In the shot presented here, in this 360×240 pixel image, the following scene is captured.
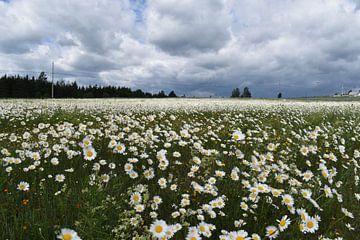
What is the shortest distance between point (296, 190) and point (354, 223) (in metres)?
0.89

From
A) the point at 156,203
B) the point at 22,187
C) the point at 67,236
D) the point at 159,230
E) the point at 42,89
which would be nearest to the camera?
the point at 67,236

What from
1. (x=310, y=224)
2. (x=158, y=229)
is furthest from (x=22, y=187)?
(x=310, y=224)

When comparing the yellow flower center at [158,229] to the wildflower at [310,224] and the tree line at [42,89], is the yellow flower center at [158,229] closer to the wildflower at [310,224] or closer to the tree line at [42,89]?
the wildflower at [310,224]

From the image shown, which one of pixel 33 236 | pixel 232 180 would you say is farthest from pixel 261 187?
pixel 33 236

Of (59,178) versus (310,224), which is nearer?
(310,224)

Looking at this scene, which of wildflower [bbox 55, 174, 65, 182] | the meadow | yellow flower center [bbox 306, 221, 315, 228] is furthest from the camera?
wildflower [bbox 55, 174, 65, 182]

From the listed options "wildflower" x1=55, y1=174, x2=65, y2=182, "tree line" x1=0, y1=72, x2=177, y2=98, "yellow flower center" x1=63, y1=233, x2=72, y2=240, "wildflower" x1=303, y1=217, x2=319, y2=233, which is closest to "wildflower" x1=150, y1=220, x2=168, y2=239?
"yellow flower center" x1=63, y1=233, x2=72, y2=240

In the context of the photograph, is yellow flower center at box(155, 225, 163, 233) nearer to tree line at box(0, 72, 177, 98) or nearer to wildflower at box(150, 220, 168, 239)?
wildflower at box(150, 220, 168, 239)

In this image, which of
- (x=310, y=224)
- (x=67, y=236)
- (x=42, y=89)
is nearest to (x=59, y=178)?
(x=67, y=236)

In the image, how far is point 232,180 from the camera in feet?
11.6

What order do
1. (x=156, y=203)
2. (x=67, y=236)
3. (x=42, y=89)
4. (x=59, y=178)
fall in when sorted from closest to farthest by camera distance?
(x=67, y=236)
(x=156, y=203)
(x=59, y=178)
(x=42, y=89)

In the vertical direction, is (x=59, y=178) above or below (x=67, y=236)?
below

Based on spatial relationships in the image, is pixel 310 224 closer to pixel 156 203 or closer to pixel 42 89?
pixel 156 203

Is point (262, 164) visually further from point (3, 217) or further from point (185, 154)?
point (3, 217)
